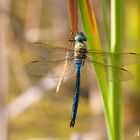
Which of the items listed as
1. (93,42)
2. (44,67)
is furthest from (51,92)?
(93,42)

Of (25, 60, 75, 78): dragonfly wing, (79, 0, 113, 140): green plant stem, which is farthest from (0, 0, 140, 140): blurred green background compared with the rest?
(79, 0, 113, 140): green plant stem

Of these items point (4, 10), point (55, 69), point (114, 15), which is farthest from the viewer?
point (4, 10)

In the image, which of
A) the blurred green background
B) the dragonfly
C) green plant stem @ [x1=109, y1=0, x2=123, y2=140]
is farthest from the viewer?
the blurred green background

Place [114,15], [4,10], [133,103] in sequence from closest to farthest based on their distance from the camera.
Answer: [114,15], [4,10], [133,103]

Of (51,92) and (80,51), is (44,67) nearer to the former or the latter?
(80,51)

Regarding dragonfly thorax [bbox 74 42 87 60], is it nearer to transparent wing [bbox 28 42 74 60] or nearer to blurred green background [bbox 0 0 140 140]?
transparent wing [bbox 28 42 74 60]

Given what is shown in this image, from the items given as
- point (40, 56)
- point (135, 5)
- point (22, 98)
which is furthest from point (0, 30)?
point (40, 56)

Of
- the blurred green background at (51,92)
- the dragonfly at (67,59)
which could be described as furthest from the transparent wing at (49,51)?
the blurred green background at (51,92)

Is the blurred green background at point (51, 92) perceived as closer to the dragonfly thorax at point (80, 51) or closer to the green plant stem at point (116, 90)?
the dragonfly thorax at point (80, 51)

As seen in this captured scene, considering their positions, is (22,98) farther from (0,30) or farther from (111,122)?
(111,122)
